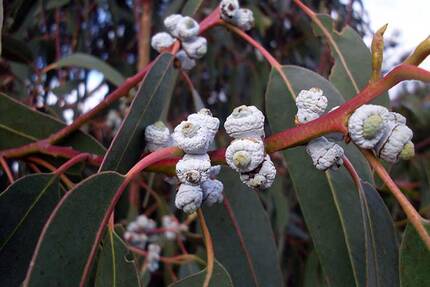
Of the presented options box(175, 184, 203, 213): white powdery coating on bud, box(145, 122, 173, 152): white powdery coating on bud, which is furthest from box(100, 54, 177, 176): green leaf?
box(175, 184, 203, 213): white powdery coating on bud

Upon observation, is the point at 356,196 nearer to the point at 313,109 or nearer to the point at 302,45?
the point at 313,109

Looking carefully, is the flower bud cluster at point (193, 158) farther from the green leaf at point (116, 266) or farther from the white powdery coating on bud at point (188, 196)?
the green leaf at point (116, 266)

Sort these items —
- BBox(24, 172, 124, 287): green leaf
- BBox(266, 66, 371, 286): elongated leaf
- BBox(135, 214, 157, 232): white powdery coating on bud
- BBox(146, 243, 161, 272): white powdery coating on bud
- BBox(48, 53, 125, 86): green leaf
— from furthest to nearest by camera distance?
BBox(135, 214, 157, 232): white powdery coating on bud, BBox(146, 243, 161, 272): white powdery coating on bud, BBox(48, 53, 125, 86): green leaf, BBox(266, 66, 371, 286): elongated leaf, BBox(24, 172, 124, 287): green leaf

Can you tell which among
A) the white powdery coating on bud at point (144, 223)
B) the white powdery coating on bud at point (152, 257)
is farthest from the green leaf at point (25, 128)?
the white powdery coating on bud at point (144, 223)

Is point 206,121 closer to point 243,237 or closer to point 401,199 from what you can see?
point 401,199

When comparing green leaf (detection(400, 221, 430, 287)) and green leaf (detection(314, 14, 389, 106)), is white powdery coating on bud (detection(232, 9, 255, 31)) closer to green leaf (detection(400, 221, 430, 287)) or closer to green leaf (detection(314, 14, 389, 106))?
green leaf (detection(314, 14, 389, 106))

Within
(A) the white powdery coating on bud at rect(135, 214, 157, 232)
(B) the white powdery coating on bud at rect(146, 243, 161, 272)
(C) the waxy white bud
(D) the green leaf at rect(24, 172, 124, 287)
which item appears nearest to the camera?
(D) the green leaf at rect(24, 172, 124, 287)
